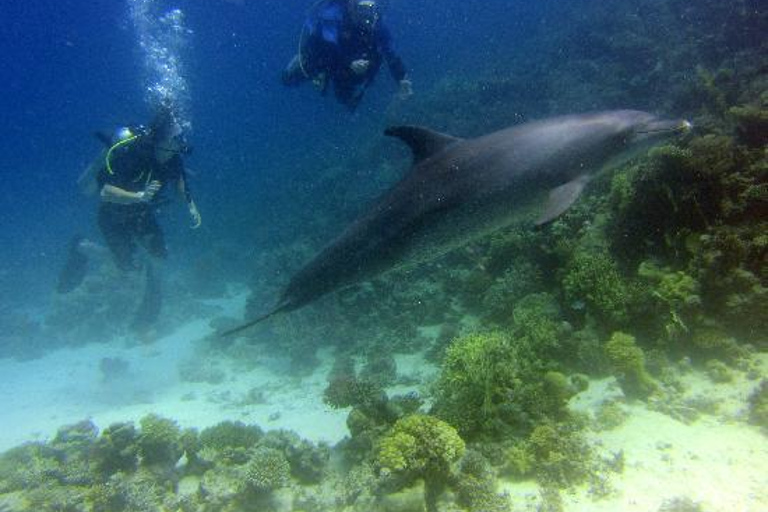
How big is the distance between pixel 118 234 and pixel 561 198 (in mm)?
11317

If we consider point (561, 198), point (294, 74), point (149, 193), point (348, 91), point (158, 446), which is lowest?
point (158, 446)

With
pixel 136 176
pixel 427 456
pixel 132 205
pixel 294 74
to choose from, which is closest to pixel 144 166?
pixel 136 176

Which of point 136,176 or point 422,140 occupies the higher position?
point 136,176

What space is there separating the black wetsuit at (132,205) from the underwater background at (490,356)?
49.3 inches

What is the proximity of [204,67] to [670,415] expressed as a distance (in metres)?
172

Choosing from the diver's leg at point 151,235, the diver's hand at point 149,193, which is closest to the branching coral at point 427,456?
the diver's hand at point 149,193

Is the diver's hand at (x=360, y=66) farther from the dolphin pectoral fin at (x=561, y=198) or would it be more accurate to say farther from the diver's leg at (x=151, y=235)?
the diver's leg at (x=151, y=235)

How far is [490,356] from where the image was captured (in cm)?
510

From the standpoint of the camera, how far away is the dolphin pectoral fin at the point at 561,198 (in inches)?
155

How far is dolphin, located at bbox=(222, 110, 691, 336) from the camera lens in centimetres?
431

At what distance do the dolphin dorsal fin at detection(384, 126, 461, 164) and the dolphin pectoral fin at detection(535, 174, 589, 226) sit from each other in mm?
1201

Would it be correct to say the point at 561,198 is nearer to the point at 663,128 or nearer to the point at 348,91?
the point at 663,128

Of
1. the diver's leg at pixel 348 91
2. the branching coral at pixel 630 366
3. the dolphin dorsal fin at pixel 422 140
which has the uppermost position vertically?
the diver's leg at pixel 348 91

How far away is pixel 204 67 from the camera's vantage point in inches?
5837
